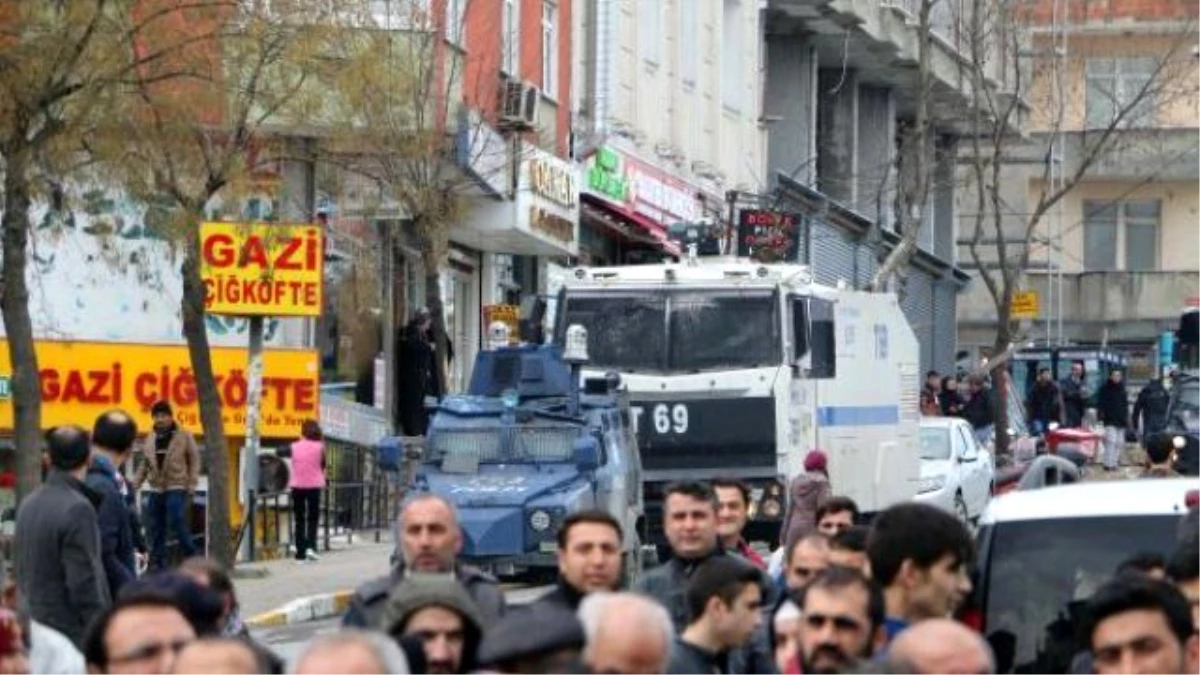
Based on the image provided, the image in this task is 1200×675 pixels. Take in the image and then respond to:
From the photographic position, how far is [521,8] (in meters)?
44.3

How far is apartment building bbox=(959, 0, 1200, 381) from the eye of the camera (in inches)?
3310

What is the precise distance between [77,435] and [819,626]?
612 cm

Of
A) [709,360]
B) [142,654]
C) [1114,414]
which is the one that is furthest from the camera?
[1114,414]

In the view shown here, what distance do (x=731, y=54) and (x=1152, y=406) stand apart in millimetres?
10056

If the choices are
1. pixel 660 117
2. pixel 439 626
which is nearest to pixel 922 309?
pixel 660 117

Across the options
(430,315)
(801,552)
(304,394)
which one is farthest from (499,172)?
(801,552)

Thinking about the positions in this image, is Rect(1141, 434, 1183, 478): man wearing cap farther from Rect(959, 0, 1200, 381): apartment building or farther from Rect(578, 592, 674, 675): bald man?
Rect(959, 0, 1200, 381): apartment building

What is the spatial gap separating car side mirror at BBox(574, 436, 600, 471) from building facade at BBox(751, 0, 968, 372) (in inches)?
992

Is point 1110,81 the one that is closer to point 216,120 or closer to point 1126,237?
point 1126,237

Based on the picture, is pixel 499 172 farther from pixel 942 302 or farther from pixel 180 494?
pixel 942 302

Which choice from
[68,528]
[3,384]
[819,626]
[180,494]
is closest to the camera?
[819,626]

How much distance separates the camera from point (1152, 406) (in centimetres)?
5306

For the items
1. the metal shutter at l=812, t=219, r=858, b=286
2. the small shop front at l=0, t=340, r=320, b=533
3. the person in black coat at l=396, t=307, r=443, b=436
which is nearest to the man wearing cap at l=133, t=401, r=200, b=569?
the small shop front at l=0, t=340, r=320, b=533

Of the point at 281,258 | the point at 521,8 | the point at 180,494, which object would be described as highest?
the point at 521,8
